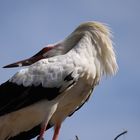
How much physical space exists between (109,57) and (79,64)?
52 centimetres

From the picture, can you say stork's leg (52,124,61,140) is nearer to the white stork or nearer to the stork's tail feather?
the white stork

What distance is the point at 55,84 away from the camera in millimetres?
10531

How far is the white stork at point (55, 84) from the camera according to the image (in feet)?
34.4

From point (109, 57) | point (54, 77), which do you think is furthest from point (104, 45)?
point (54, 77)

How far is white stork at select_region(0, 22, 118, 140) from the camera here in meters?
10.5

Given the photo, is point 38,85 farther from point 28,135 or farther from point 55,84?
point 28,135

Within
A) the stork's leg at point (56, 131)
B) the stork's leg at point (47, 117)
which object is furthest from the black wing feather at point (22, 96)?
the stork's leg at point (56, 131)

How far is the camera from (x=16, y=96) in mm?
10617

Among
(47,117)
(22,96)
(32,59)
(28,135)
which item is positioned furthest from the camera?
(32,59)

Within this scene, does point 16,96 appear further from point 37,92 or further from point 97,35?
point 97,35

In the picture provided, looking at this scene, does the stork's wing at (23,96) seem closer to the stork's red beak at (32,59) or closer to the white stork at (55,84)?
the white stork at (55,84)

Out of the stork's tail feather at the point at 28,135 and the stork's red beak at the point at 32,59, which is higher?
the stork's red beak at the point at 32,59

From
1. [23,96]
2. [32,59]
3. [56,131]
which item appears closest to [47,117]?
[23,96]

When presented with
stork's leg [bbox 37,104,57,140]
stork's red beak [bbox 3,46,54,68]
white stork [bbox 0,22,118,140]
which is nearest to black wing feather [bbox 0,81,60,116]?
white stork [bbox 0,22,118,140]
